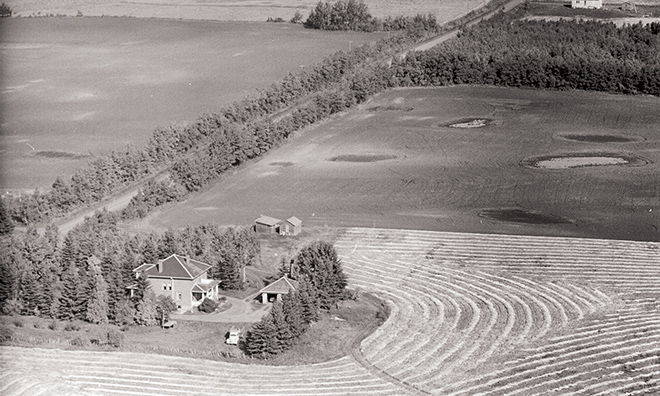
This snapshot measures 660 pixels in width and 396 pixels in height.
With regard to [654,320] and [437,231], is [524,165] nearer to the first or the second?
[437,231]

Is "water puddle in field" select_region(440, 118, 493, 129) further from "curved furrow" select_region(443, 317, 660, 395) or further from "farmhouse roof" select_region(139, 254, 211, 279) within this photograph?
"curved furrow" select_region(443, 317, 660, 395)

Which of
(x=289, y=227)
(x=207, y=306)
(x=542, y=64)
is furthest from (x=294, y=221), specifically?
(x=542, y=64)

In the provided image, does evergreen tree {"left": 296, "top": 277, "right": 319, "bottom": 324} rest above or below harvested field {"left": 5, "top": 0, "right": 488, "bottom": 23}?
below

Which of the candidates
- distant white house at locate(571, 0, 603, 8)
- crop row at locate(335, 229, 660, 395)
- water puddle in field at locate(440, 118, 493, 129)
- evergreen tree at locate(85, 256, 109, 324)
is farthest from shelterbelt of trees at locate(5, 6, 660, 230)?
crop row at locate(335, 229, 660, 395)

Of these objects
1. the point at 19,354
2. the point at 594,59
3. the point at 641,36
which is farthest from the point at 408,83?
the point at 19,354

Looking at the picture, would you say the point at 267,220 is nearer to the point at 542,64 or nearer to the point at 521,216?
the point at 521,216

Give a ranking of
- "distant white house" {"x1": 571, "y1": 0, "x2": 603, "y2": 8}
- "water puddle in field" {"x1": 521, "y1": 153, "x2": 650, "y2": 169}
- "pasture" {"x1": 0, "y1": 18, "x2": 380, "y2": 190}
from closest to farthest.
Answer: "water puddle in field" {"x1": 521, "y1": 153, "x2": 650, "y2": 169} < "pasture" {"x1": 0, "y1": 18, "x2": 380, "y2": 190} < "distant white house" {"x1": 571, "y1": 0, "x2": 603, "y2": 8}
